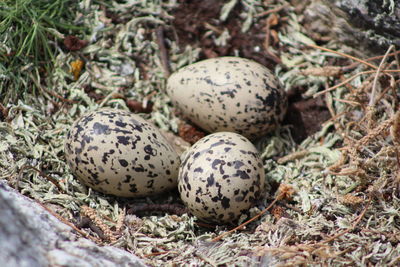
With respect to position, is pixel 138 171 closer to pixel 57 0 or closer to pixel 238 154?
pixel 238 154

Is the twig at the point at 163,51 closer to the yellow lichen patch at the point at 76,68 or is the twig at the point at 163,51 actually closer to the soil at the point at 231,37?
the soil at the point at 231,37

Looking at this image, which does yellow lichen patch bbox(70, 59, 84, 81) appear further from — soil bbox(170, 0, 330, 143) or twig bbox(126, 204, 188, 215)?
twig bbox(126, 204, 188, 215)

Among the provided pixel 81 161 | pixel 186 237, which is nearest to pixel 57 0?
pixel 81 161

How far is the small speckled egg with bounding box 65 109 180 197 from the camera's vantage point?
2.54 m

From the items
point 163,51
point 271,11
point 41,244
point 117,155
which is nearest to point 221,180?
point 117,155

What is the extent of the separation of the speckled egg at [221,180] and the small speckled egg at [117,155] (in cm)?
18

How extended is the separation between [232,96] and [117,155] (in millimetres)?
801

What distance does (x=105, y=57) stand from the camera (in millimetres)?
3271

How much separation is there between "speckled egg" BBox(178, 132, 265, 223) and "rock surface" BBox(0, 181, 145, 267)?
50 cm

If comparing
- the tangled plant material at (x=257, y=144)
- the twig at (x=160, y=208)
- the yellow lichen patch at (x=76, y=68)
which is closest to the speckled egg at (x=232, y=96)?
the tangled plant material at (x=257, y=144)

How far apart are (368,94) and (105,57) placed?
71.4 inches

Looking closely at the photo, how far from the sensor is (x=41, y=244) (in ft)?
5.99

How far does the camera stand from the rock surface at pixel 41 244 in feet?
5.42

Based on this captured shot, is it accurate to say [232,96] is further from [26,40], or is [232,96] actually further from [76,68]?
[26,40]
